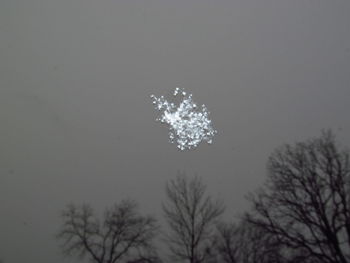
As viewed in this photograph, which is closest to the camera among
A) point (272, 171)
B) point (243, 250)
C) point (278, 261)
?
point (278, 261)

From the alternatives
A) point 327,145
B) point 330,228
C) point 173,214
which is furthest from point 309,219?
point 173,214

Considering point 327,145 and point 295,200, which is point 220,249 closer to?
point 295,200

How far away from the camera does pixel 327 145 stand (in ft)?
69.0

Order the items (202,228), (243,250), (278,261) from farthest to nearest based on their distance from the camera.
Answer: (243,250), (202,228), (278,261)

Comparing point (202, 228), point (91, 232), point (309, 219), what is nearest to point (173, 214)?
point (202, 228)

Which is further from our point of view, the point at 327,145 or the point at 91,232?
the point at 91,232

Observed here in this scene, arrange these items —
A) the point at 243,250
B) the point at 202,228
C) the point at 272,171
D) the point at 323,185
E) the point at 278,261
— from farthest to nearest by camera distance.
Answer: the point at 243,250
the point at 202,228
the point at 272,171
the point at 323,185
the point at 278,261

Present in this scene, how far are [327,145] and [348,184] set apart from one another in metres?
2.56

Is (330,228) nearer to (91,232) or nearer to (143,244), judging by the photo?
(143,244)

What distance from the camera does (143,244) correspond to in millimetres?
27094

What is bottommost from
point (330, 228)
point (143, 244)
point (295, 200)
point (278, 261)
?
point (278, 261)

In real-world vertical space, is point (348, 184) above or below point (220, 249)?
below

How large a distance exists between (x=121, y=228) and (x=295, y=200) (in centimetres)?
1375

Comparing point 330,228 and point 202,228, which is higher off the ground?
point 202,228
